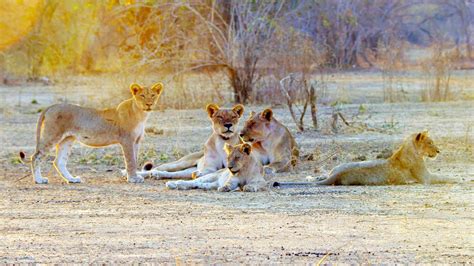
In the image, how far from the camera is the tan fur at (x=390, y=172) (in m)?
11.2

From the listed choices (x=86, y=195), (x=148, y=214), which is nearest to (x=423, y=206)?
(x=148, y=214)

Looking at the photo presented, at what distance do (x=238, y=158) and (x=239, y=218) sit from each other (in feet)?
5.93

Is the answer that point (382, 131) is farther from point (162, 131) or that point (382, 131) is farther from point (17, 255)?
point (17, 255)

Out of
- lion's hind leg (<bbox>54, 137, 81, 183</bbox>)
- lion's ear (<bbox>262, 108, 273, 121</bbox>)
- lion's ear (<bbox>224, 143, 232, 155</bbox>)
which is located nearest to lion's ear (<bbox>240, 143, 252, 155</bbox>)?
lion's ear (<bbox>224, 143, 232, 155</bbox>)

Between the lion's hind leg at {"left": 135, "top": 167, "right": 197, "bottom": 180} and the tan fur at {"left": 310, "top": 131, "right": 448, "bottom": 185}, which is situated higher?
the tan fur at {"left": 310, "top": 131, "right": 448, "bottom": 185}

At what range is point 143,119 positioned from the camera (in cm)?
1216

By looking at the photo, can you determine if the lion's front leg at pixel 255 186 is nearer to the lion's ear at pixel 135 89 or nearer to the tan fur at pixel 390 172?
the tan fur at pixel 390 172

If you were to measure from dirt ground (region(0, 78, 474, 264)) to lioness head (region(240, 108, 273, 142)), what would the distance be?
1.80 ft

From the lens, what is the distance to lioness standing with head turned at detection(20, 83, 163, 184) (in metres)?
12.0

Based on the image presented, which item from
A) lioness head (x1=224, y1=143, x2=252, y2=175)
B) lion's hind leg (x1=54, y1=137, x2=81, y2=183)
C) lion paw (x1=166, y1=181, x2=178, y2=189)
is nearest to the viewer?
lioness head (x1=224, y1=143, x2=252, y2=175)

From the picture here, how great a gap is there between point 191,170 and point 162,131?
448cm

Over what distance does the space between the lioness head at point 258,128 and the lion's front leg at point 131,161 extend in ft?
4.41

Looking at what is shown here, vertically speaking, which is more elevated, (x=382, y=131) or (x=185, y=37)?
(x=185, y=37)

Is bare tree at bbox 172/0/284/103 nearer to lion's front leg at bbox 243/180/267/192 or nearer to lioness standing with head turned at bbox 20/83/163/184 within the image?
lioness standing with head turned at bbox 20/83/163/184
